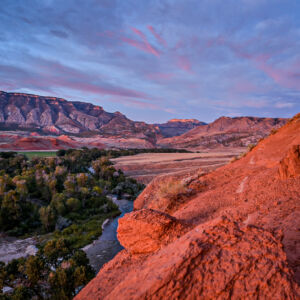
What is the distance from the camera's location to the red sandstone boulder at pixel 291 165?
8.80m

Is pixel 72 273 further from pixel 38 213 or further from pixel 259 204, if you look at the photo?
pixel 38 213

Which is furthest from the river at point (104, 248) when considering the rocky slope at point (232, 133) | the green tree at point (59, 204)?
the rocky slope at point (232, 133)

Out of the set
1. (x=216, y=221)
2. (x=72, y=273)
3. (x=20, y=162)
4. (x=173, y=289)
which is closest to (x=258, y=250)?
(x=216, y=221)

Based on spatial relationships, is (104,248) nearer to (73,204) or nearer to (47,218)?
(47,218)

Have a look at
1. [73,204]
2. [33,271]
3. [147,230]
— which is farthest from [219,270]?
[73,204]

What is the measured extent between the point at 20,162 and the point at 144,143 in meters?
83.9

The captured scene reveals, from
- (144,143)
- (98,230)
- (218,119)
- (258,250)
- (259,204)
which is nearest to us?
(258,250)

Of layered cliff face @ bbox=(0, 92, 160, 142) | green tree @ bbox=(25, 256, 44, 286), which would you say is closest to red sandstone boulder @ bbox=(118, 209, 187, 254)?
green tree @ bbox=(25, 256, 44, 286)

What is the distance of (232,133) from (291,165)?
4846 inches

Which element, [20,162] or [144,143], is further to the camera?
[144,143]

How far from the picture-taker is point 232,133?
125062 millimetres

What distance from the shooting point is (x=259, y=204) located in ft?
24.3

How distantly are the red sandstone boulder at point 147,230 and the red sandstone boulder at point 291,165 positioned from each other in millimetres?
6071

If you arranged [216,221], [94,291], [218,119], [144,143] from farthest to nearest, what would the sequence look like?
[218,119] → [144,143] → [94,291] → [216,221]
